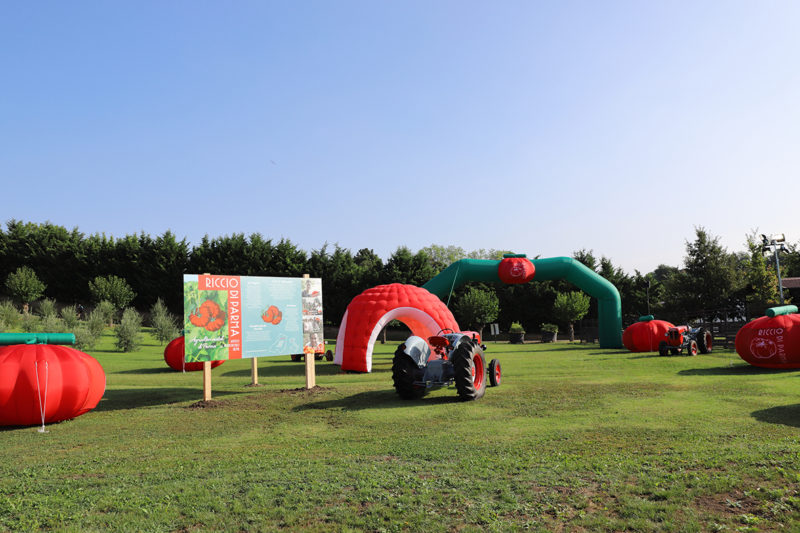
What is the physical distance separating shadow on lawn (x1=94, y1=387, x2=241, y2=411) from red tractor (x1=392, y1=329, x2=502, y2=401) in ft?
16.2

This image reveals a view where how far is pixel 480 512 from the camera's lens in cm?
466

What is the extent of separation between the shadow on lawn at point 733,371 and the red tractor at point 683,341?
5035 mm

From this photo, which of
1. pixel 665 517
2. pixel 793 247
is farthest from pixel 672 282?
pixel 665 517

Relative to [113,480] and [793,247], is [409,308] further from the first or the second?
[793,247]

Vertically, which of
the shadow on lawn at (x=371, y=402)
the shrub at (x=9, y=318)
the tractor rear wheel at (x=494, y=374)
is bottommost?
the shadow on lawn at (x=371, y=402)

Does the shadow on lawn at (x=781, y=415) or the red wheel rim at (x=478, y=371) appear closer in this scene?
the shadow on lawn at (x=781, y=415)

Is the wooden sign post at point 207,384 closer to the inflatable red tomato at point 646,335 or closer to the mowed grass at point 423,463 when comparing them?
the mowed grass at point 423,463

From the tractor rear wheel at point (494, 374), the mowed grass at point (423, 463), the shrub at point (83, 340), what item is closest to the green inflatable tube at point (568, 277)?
the tractor rear wheel at point (494, 374)

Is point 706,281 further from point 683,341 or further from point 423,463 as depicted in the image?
point 423,463

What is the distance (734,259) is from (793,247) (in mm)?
9039

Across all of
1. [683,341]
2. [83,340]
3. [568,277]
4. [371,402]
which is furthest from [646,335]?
[83,340]

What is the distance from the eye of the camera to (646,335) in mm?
24406

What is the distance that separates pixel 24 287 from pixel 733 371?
52.1 meters

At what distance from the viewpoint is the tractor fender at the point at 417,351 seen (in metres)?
11.7
